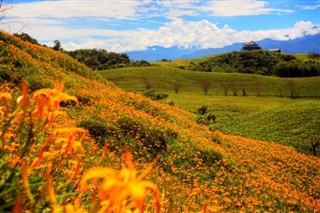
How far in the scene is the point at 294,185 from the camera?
13.9 metres

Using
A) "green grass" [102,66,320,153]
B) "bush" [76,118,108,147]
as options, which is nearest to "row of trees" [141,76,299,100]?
"green grass" [102,66,320,153]

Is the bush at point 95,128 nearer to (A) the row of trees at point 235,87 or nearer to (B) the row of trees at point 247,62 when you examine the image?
(A) the row of trees at point 235,87

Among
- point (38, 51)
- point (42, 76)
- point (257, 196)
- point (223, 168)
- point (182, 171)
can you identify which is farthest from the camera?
point (38, 51)

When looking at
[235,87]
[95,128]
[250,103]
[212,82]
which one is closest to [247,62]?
[212,82]

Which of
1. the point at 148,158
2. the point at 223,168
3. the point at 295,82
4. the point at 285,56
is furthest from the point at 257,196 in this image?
the point at 285,56

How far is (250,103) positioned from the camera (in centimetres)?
4694

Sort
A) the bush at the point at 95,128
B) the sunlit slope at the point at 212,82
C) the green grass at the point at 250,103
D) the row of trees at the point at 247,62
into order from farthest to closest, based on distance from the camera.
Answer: the row of trees at the point at 247,62 < the sunlit slope at the point at 212,82 < the green grass at the point at 250,103 < the bush at the point at 95,128

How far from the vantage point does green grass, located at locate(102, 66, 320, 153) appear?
25697mm

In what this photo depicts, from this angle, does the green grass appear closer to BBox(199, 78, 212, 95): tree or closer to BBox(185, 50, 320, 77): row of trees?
BBox(199, 78, 212, 95): tree

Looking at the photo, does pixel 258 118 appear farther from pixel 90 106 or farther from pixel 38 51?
pixel 90 106

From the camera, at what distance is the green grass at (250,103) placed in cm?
2570

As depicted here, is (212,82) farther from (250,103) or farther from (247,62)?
(247,62)

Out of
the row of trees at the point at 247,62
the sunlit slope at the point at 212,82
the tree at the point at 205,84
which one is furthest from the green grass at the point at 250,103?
the row of trees at the point at 247,62

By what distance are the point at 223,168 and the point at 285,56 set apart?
109 m
